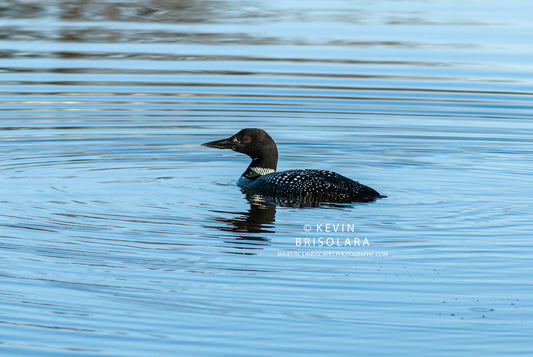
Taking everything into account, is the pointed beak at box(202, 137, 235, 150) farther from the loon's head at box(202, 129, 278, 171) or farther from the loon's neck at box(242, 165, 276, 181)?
the loon's neck at box(242, 165, 276, 181)

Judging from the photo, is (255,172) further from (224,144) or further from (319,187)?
(319,187)

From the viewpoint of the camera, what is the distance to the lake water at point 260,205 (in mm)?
5938

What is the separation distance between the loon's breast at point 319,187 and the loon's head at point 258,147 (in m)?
0.84

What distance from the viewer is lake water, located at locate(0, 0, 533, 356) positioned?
594 centimetres

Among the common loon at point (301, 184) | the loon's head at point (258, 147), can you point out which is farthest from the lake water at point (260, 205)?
the loon's head at point (258, 147)

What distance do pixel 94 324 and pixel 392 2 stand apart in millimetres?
19914

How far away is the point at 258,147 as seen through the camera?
10359 mm

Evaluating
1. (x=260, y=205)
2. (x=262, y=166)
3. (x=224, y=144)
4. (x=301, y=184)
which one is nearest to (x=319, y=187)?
(x=301, y=184)

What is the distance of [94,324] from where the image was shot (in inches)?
233

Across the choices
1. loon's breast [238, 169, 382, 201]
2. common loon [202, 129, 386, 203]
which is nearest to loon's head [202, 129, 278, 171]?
common loon [202, 129, 386, 203]

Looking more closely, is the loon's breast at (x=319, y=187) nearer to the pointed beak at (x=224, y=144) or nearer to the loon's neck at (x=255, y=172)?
the loon's neck at (x=255, y=172)

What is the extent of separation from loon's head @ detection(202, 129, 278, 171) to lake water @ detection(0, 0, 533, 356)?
39 centimetres

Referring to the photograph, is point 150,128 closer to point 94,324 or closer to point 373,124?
point 373,124

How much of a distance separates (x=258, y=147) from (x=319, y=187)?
4.63 feet
